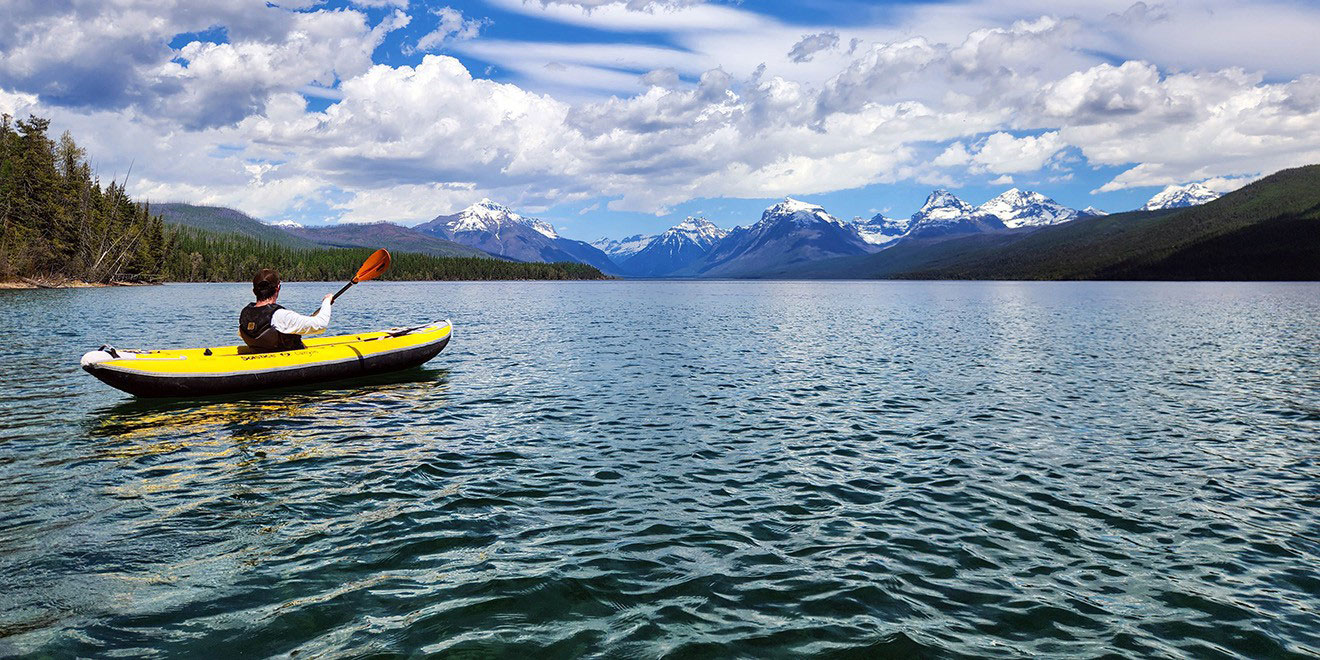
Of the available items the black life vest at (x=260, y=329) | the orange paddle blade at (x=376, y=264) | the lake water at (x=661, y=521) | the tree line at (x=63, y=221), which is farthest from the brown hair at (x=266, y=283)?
the tree line at (x=63, y=221)

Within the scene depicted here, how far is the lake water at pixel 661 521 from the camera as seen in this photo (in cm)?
739

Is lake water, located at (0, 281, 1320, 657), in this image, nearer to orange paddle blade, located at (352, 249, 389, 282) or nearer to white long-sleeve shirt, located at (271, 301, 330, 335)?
white long-sleeve shirt, located at (271, 301, 330, 335)

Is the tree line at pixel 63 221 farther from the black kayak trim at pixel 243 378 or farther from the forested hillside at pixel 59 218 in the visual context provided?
the black kayak trim at pixel 243 378

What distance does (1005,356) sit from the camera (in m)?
34.5

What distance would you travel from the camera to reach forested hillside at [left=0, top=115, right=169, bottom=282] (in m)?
93.0

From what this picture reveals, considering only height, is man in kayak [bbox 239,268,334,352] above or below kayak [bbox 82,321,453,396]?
above

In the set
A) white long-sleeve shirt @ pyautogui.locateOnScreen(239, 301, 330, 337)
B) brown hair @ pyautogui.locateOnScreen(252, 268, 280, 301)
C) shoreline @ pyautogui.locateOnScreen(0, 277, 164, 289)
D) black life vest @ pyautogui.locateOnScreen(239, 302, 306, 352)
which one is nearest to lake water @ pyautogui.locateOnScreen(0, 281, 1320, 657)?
black life vest @ pyautogui.locateOnScreen(239, 302, 306, 352)

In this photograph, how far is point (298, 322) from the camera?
2059 centimetres

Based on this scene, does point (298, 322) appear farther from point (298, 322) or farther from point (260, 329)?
point (260, 329)

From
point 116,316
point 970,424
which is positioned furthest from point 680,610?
point 116,316

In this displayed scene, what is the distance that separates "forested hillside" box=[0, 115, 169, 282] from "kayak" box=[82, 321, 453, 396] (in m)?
93.5

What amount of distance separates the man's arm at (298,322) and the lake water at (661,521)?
2122 mm

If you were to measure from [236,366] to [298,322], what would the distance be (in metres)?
2.08

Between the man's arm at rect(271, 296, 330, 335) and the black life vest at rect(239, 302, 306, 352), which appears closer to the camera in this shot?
the man's arm at rect(271, 296, 330, 335)
